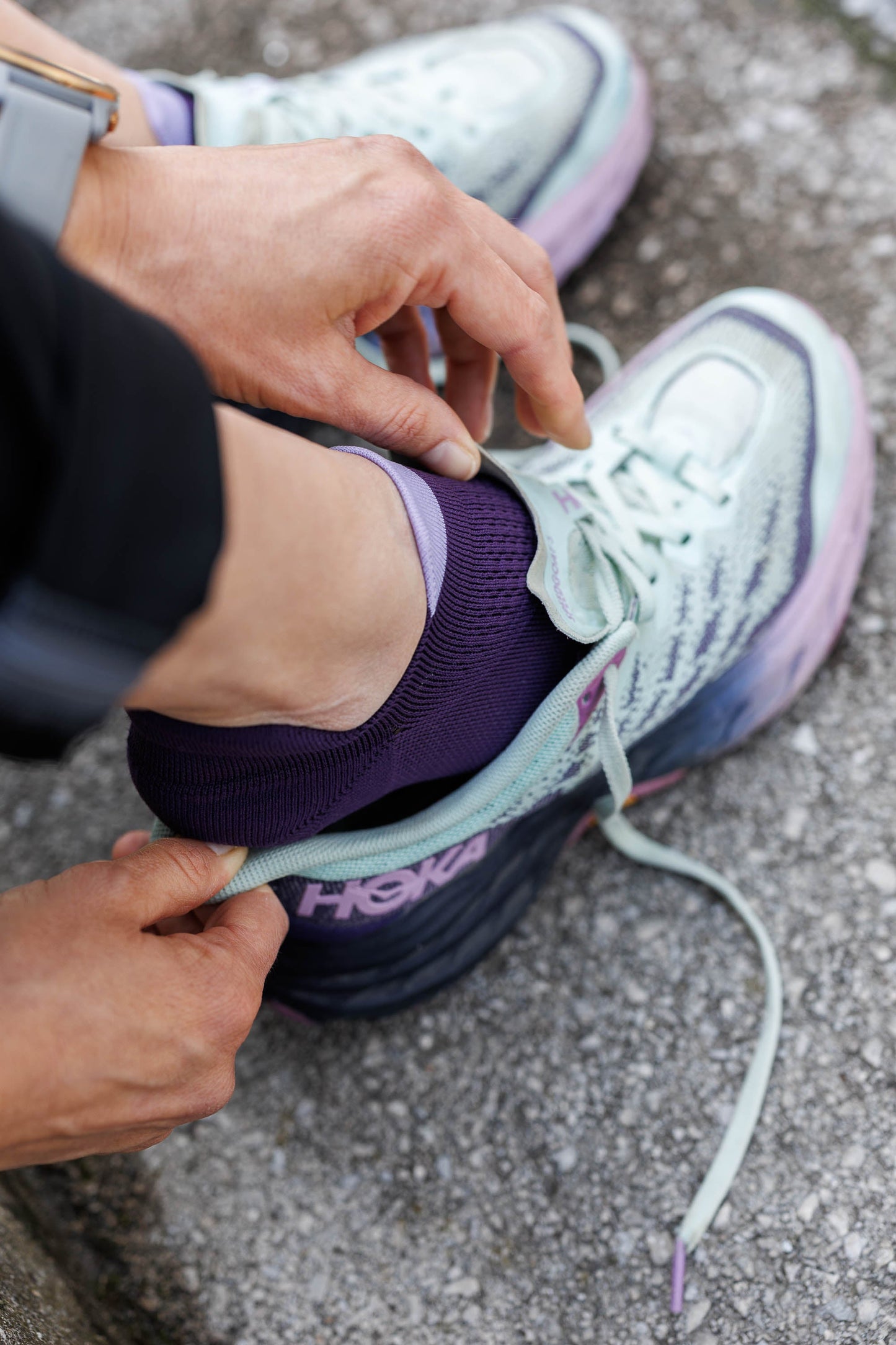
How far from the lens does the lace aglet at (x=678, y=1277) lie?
2.90ft

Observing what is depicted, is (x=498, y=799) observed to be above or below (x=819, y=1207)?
above

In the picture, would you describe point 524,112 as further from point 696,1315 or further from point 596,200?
point 696,1315

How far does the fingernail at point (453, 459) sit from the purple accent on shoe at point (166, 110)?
22.4 inches

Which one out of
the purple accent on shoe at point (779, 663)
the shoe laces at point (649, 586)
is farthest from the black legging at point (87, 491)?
the purple accent on shoe at point (779, 663)

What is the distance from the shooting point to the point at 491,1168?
3.18 ft

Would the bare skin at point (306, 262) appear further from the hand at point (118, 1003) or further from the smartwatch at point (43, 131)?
the hand at point (118, 1003)

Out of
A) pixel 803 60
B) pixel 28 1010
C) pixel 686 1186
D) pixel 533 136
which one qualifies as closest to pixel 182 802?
pixel 28 1010

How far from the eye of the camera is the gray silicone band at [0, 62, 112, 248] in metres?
0.60

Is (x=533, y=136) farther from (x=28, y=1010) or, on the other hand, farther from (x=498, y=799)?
(x=28, y=1010)

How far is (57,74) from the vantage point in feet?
2.06

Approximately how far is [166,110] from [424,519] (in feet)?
2.34

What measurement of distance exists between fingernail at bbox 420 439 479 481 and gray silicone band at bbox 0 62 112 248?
1.01 ft

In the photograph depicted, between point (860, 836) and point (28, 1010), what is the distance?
2.76 ft

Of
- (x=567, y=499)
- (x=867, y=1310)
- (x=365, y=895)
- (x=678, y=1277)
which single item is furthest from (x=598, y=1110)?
(x=567, y=499)
